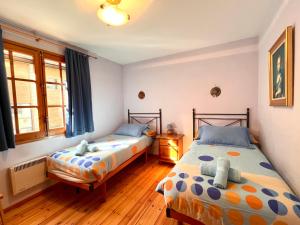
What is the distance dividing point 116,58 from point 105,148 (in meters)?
2.08

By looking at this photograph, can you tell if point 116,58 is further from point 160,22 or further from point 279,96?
point 279,96

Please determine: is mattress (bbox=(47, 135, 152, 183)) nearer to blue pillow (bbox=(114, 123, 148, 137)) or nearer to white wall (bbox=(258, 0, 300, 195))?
blue pillow (bbox=(114, 123, 148, 137))

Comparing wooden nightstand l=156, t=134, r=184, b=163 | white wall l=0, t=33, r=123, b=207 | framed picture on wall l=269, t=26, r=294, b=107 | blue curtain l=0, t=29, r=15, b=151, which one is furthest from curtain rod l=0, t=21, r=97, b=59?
framed picture on wall l=269, t=26, r=294, b=107

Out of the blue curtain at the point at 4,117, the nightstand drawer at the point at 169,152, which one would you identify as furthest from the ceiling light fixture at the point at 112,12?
the nightstand drawer at the point at 169,152

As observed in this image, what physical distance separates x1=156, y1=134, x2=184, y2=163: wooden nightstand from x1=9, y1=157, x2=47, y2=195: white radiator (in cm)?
206

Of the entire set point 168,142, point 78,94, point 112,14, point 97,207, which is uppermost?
point 112,14

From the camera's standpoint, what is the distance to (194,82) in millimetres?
3104

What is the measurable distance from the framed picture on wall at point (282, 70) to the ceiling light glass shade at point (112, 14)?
5.12ft

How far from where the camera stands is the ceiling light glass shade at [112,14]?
1433 mm

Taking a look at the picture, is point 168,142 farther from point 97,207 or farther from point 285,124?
point 285,124

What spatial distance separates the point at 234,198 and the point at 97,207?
1.65 m

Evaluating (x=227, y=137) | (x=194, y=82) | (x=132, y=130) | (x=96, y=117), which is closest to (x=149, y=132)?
(x=132, y=130)

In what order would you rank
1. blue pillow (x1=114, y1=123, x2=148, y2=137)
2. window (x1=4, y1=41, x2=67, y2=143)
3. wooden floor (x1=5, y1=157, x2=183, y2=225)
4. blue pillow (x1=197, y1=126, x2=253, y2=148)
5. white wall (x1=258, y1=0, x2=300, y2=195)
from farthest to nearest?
blue pillow (x1=114, y1=123, x2=148, y2=137)
blue pillow (x1=197, y1=126, x2=253, y2=148)
window (x1=4, y1=41, x2=67, y2=143)
wooden floor (x1=5, y1=157, x2=183, y2=225)
white wall (x1=258, y1=0, x2=300, y2=195)

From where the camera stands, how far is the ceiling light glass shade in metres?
1.43
